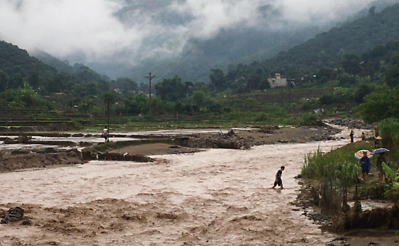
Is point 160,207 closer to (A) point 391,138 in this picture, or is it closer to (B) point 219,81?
(A) point 391,138

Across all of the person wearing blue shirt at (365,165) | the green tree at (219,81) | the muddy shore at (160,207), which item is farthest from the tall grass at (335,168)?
the green tree at (219,81)

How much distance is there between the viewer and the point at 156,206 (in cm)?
1273

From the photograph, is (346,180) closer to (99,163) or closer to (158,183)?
(158,183)

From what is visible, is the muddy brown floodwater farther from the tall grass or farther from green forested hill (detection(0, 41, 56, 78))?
green forested hill (detection(0, 41, 56, 78))

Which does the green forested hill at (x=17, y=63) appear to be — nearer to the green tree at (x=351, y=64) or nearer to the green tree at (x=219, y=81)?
the green tree at (x=219, y=81)

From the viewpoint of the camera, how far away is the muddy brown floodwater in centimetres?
959

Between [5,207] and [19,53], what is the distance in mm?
143950

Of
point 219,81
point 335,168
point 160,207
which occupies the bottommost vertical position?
point 160,207

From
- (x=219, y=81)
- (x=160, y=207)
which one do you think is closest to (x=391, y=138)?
(x=160, y=207)

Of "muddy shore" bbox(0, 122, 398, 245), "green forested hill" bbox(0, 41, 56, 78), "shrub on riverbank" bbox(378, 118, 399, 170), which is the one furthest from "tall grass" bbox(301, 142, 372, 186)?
"green forested hill" bbox(0, 41, 56, 78)

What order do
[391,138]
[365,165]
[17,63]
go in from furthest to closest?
[17,63]
[391,138]
[365,165]

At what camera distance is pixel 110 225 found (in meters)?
10.6

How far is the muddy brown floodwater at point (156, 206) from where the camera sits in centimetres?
959

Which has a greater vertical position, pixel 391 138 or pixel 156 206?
pixel 391 138
